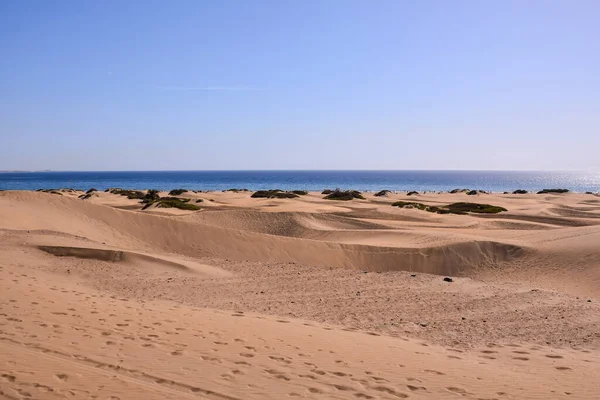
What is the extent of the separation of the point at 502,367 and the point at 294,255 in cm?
1237

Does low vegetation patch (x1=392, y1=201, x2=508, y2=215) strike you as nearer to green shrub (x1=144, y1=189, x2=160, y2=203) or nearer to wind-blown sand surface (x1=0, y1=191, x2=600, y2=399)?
wind-blown sand surface (x1=0, y1=191, x2=600, y2=399)

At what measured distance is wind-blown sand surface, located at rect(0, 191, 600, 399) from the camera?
20.8 ft

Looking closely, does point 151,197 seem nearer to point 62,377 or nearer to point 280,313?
point 280,313

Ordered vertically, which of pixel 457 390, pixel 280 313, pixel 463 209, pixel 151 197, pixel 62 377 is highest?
pixel 151 197

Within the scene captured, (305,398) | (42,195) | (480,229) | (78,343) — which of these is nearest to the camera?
(305,398)

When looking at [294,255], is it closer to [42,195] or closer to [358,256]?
[358,256]

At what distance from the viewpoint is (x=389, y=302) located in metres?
12.1

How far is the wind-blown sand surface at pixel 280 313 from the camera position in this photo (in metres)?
6.33

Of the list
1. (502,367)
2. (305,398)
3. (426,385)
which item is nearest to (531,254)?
(502,367)

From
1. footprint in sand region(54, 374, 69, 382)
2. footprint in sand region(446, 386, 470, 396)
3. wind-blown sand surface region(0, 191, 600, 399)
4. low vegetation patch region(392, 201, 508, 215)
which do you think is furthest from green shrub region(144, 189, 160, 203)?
footprint in sand region(446, 386, 470, 396)

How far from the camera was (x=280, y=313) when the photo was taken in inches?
427

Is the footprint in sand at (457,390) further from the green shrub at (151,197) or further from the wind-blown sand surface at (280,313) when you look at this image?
the green shrub at (151,197)

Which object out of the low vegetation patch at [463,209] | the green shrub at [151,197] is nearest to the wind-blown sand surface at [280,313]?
the low vegetation patch at [463,209]

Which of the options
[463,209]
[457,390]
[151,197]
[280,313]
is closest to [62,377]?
[457,390]
